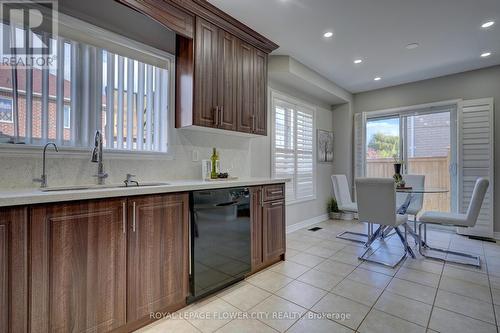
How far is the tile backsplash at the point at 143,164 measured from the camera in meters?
1.67

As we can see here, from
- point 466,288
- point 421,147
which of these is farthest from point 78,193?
point 421,147

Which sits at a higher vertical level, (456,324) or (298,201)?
(298,201)

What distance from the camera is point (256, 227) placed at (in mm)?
2541

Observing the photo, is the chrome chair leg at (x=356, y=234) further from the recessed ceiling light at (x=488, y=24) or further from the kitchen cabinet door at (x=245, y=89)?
the recessed ceiling light at (x=488, y=24)

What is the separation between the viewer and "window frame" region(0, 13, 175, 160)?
5.52 feet

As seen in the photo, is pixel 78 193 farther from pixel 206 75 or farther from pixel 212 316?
pixel 206 75

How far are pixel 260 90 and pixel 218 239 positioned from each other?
74.8 inches

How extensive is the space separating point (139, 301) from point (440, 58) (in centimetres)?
482

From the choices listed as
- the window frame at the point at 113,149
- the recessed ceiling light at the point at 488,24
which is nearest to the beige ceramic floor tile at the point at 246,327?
the window frame at the point at 113,149

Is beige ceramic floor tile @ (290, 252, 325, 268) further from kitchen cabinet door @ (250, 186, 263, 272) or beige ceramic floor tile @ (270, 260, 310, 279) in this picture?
kitchen cabinet door @ (250, 186, 263, 272)

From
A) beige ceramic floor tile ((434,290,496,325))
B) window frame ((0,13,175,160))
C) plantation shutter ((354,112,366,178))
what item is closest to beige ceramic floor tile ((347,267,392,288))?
beige ceramic floor tile ((434,290,496,325))

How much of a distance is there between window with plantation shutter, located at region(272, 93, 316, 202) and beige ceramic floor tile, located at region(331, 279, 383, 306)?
1.91 m

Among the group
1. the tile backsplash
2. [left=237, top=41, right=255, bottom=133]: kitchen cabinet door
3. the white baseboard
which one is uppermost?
[left=237, top=41, right=255, bottom=133]: kitchen cabinet door

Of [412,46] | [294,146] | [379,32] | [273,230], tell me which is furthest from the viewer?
[294,146]
